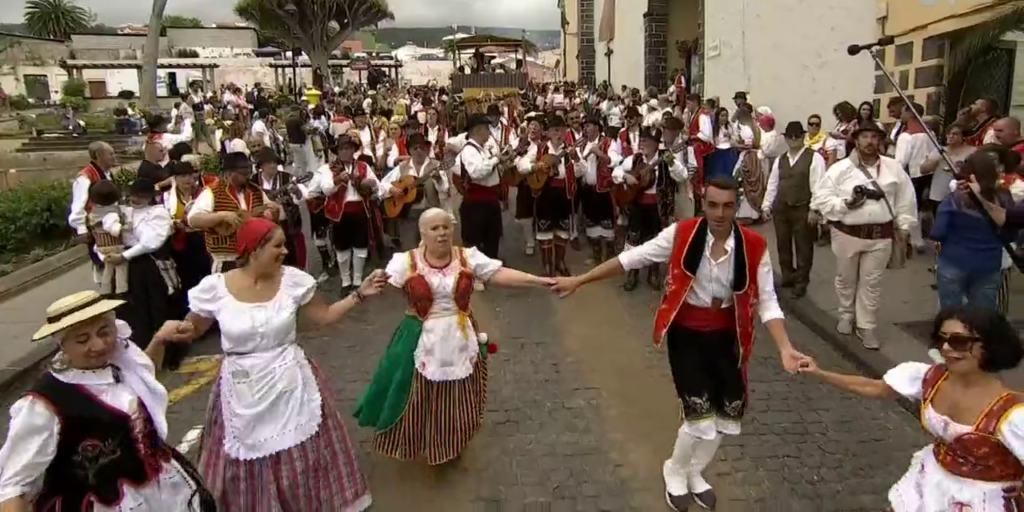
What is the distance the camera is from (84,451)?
300 cm

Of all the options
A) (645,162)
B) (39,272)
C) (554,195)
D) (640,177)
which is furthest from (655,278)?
(39,272)

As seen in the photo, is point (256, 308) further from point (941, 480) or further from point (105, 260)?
point (105, 260)

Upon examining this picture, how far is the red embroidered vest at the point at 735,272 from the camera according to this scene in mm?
4184

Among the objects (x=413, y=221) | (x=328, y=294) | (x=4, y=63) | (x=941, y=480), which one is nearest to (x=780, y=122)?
(x=413, y=221)

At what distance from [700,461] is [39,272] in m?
9.21

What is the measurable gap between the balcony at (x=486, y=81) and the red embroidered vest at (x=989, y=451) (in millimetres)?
28921

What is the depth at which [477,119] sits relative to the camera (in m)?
9.05

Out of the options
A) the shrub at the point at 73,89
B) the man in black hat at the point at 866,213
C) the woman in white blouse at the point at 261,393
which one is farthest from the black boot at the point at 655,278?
the shrub at the point at 73,89

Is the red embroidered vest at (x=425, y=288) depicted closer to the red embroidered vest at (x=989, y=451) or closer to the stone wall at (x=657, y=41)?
the red embroidered vest at (x=989, y=451)

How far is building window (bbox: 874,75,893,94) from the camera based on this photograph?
11766 millimetres

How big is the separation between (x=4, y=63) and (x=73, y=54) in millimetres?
8153

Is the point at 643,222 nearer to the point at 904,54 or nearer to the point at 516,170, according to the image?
the point at 516,170

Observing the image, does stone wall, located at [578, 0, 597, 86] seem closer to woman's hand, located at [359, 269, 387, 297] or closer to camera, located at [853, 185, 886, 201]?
camera, located at [853, 185, 886, 201]

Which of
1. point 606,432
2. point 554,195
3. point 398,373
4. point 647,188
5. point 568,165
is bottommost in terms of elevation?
point 606,432
